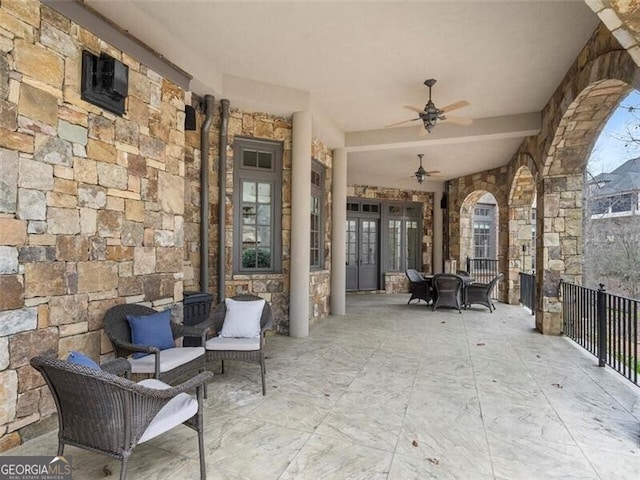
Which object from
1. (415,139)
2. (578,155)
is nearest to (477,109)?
(415,139)

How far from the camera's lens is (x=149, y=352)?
2.52 m

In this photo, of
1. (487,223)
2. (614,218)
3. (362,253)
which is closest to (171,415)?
(362,253)

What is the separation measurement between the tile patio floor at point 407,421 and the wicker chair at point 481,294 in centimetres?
290

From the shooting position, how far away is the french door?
9953 millimetres

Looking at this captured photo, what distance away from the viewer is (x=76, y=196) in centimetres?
266

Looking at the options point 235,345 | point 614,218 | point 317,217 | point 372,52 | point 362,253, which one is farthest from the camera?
point 362,253

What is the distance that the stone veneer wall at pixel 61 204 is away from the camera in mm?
2223

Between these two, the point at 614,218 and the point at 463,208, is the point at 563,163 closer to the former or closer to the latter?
the point at 463,208

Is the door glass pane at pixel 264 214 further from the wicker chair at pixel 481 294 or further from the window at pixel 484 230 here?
the window at pixel 484 230

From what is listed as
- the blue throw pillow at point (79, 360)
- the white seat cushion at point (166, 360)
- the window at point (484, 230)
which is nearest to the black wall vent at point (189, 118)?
the white seat cushion at point (166, 360)

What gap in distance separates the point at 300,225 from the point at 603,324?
3731 millimetres

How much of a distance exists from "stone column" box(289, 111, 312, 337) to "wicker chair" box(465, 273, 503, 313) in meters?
4.14

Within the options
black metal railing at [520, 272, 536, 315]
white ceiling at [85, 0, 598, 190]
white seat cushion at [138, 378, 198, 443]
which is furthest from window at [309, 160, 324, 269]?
black metal railing at [520, 272, 536, 315]

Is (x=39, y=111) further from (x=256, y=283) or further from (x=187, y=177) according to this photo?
(x=256, y=283)
